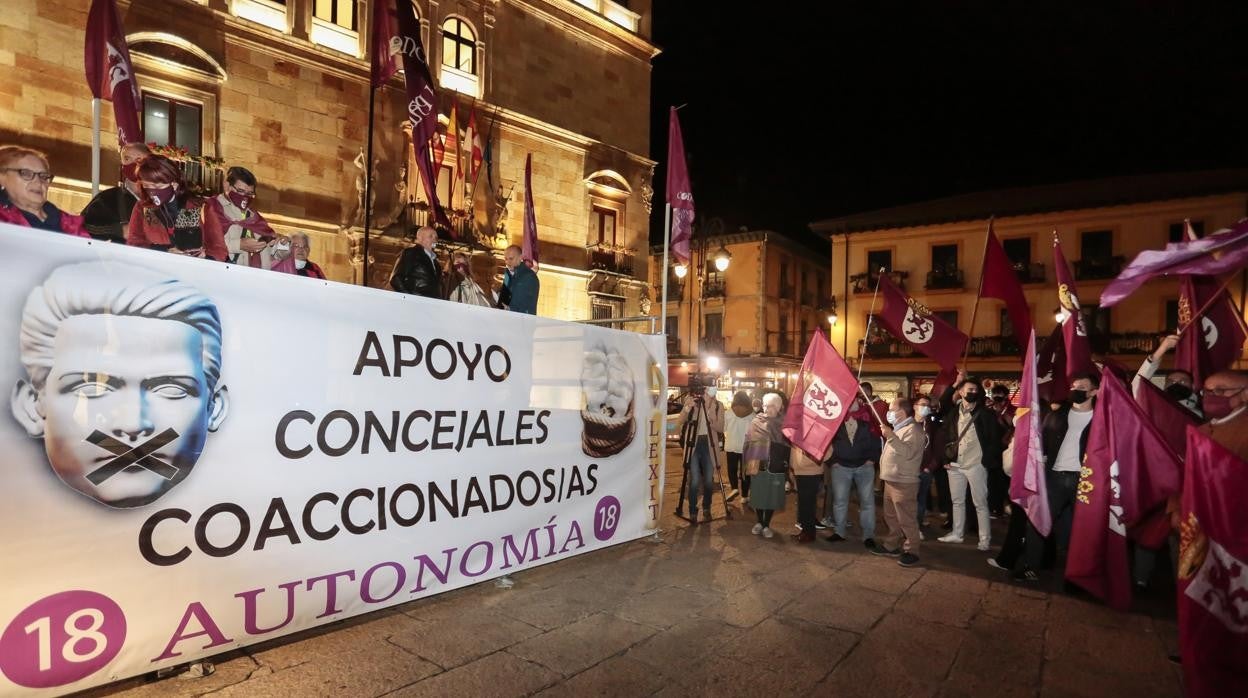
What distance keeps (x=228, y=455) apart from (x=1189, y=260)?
7122 mm

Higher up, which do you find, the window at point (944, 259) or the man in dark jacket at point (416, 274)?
the window at point (944, 259)

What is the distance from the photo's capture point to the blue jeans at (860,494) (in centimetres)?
748

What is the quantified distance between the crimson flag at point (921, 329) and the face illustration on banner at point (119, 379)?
7.86 meters

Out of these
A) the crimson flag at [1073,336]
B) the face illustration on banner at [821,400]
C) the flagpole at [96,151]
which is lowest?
the face illustration on banner at [821,400]

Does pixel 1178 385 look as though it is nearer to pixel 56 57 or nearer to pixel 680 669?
pixel 680 669

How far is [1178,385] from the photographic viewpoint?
20.7 feet

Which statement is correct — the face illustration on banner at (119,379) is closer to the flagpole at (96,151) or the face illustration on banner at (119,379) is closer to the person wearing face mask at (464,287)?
the flagpole at (96,151)

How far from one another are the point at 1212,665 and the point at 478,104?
59.0ft

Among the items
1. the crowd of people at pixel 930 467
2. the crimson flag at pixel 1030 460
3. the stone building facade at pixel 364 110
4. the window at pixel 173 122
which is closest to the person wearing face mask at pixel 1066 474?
the crowd of people at pixel 930 467

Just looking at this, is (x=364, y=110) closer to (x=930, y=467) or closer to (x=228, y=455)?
(x=228, y=455)

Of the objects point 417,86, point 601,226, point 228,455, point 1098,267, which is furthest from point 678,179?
point 1098,267

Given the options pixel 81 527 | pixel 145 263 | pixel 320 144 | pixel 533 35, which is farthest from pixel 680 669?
pixel 533 35

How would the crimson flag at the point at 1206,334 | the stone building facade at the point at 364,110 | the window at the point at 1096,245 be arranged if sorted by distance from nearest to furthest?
the crimson flag at the point at 1206,334 < the stone building facade at the point at 364,110 < the window at the point at 1096,245

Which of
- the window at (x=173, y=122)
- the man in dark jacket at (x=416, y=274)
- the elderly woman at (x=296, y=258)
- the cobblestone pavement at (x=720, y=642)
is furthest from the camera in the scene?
the window at (x=173, y=122)
